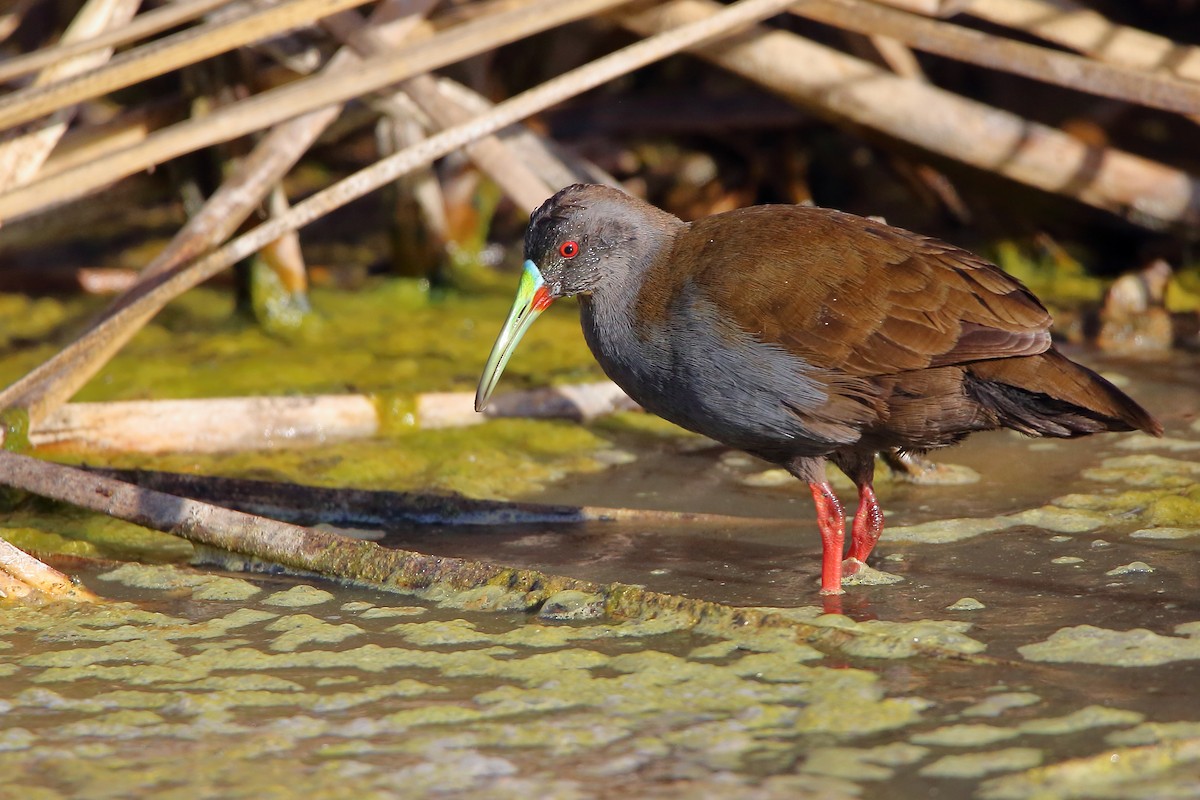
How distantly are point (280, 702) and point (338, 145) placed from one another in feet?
14.3

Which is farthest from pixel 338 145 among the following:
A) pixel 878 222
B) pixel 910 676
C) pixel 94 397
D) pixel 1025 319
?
pixel 910 676

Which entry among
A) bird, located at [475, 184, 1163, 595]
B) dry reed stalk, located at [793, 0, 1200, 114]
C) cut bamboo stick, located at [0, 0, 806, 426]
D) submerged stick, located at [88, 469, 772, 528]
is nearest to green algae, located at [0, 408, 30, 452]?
cut bamboo stick, located at [0, 0, 806, 426]

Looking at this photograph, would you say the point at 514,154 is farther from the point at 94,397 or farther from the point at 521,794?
the point at 521,794

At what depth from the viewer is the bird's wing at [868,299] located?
11.8 ft

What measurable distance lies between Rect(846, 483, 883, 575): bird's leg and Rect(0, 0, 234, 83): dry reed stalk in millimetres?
2559

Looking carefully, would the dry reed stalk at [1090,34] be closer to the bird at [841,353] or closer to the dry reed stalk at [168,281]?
the dry reed stalk at [168,281]

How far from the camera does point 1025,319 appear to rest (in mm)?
3600

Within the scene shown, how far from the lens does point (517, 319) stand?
4195 mm

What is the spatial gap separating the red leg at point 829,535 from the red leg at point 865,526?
0.35 feet

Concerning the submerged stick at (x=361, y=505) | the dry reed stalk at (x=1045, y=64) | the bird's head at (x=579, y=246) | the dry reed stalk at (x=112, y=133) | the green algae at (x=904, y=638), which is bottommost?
the green algae at (x=904, y=638)

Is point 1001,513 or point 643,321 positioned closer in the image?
point 643,321

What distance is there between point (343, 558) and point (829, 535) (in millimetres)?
1250

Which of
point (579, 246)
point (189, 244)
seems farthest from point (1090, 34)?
point (189, 244)

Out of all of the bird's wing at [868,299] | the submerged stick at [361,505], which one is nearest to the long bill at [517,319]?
the submerged stick at [361,505]
